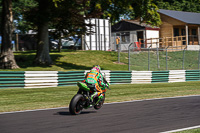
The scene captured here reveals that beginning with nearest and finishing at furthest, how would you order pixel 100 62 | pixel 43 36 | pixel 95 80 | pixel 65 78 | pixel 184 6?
pixel 95 80 → pixel 65 78 → pixel 43 36 → pixel 100 62 → pixel 184 6

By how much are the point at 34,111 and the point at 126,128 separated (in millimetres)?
3766

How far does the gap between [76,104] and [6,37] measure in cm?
1658

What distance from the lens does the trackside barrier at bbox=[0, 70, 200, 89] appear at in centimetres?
1706

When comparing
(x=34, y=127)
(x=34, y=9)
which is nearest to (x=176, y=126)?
(x=34, y=127)

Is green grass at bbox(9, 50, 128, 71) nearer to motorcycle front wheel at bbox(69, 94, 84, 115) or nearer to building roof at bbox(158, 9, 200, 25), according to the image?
building roof at bbox(158, 9, 200, 25)

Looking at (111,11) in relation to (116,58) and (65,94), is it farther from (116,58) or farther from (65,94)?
(65,94)

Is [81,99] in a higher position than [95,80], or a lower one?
lower

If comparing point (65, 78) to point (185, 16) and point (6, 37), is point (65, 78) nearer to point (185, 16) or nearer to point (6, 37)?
point (6, 37)

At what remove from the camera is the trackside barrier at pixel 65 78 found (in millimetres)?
17062

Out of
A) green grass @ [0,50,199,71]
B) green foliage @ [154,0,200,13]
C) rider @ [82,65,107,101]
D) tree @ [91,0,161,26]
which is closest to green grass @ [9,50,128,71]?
green grass @ [0,50,199,71]

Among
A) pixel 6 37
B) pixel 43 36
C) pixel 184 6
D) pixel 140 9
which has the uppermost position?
pixel 184 6

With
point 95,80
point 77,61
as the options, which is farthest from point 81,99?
point 77,61

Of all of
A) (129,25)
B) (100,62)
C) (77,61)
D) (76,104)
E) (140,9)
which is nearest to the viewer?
(76,104)

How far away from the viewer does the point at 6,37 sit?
2386 cm
